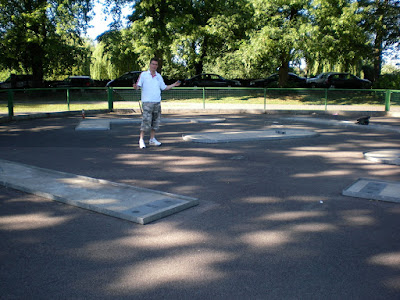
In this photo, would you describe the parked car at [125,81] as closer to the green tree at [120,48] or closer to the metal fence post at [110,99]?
the green tree at [120,48]

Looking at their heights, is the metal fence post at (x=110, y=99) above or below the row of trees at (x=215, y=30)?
below

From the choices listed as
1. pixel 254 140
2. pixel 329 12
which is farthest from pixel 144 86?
pixel 329 12

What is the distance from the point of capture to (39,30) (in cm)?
2847

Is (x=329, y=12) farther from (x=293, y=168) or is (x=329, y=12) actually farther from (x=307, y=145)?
(x=293, y=168)

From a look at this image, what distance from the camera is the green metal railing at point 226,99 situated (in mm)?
19522

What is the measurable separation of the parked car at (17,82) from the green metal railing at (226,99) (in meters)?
15.5

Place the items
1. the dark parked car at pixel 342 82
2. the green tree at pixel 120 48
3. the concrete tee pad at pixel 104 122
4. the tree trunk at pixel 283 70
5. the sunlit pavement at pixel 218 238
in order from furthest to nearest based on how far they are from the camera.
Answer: the dark parked car at pixel 342 82
the green tree at pixel 120 48
the tree trunk at pixel 283 70
the concrete tee pad at pixel 104 122
the sunlit pavement at pixel 218 238

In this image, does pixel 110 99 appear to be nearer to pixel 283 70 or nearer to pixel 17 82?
pixel 283 70

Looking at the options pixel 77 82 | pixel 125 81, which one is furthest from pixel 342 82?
pixel 77 82

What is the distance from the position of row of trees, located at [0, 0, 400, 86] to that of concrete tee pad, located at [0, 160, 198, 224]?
21.0m

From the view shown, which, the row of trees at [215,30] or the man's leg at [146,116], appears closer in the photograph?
the man's leg at [146,116]

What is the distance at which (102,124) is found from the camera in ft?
46.1

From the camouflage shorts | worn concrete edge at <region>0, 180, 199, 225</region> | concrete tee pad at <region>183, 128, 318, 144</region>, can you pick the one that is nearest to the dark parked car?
concrete tee pad at <region>183, 128, 318, 144</region>

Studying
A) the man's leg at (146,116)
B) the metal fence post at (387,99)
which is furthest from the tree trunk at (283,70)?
the man's leg at (146,116)
